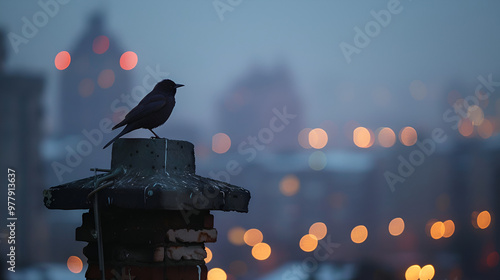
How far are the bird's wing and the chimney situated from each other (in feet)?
1.32

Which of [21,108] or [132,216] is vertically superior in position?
[21,108]

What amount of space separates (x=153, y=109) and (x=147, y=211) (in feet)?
2.61

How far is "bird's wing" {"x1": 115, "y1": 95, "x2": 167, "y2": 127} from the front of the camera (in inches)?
137

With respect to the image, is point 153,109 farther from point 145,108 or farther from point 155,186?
point 155,186

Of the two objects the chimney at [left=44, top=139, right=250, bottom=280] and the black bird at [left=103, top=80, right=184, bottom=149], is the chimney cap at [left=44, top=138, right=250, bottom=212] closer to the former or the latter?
the chimney at [left=44, top=139, right=250, bottom=280]

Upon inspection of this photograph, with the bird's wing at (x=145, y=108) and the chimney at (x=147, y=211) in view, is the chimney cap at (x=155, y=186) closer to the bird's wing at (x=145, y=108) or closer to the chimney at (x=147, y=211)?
the chimney at (x=147, y=211)

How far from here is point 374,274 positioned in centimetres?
1498

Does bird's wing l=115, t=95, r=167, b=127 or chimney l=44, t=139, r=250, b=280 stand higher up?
bird's wing l=115, t=95, r=167, b=127

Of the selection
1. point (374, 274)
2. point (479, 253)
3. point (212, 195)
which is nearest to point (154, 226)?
point (212, 195)

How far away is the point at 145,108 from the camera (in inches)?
138

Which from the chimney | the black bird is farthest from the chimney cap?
the black bird

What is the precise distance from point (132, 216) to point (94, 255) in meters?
0.30

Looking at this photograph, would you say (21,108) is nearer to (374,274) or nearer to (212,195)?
(374,274)

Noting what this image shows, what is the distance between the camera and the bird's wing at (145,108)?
3.47 meters
